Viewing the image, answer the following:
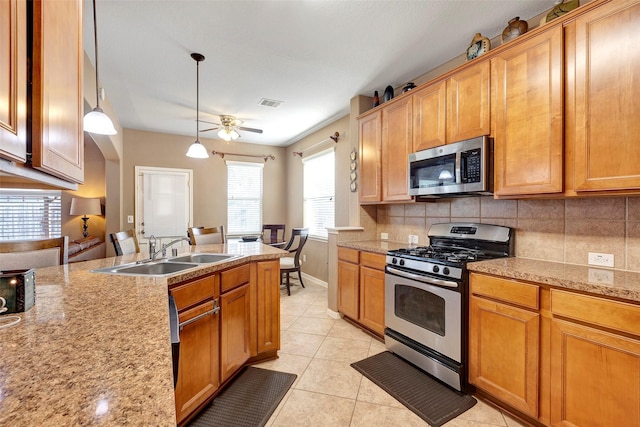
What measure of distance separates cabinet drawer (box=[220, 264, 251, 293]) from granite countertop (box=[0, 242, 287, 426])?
78 centimetres

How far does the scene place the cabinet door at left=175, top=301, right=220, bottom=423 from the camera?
163 centimetres

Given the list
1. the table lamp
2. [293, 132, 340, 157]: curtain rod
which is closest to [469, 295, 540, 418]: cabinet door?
[293, 132, 340, 157]: curtain rod

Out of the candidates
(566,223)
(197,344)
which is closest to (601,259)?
(566,223)

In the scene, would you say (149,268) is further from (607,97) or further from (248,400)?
(607,97)

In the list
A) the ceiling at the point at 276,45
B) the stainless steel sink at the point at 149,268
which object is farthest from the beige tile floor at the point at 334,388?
the ceiling at the point at 276,45

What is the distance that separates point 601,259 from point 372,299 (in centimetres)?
175

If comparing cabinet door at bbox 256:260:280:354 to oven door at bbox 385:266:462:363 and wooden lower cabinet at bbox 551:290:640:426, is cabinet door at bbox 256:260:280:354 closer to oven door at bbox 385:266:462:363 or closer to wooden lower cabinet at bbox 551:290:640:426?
oven door at bbox 385:266:462:363

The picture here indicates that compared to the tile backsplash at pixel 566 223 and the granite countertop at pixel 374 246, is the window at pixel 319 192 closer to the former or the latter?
the granite countertop at pixel 374 246

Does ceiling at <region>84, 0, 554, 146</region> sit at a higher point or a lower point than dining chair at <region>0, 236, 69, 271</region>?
higher

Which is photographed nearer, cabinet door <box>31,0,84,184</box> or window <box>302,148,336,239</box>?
cabinet door <box>31,0,84,184</box>

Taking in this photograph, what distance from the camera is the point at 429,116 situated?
105 inches

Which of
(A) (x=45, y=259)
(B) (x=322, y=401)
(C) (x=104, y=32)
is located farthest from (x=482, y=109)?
(A) (x=45, y=259)

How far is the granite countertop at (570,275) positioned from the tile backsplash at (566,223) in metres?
0.11

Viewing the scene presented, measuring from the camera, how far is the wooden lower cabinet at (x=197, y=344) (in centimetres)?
163
